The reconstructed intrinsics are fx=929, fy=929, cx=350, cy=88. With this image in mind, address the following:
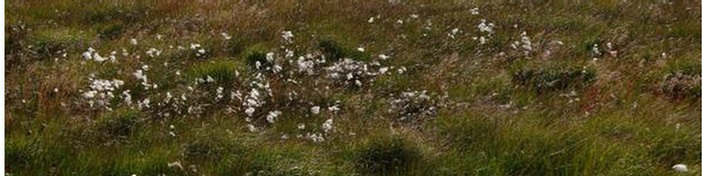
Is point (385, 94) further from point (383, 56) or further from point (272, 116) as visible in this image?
point (272, 116)

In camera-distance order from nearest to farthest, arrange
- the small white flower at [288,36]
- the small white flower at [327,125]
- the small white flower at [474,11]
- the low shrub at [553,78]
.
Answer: the small white flower at [327,125]
the low shrub at [553,78]
the small white flower at [288,36]
the small white flower at [474,11]

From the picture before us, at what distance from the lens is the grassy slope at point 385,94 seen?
6227 mm

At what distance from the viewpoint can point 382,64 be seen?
9.30 m

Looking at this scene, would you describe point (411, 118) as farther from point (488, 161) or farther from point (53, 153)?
point (53, 153)

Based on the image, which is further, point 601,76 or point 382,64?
point 382,64

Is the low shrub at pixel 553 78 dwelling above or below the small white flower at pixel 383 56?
below

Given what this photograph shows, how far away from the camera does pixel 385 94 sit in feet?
27.2

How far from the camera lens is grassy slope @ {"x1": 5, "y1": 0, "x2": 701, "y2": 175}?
623cm

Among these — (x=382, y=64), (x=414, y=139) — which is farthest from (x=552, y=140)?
(x=382, y=64)

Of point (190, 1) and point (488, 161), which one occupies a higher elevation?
point (190, 1)

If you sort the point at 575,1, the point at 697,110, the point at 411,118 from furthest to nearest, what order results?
1. the point at 575,1
2. the point at 697,110
3. the point at 411,118

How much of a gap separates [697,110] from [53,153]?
5388 mm

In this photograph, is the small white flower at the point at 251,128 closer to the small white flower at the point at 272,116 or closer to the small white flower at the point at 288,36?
the small white flower at the point at 272,116

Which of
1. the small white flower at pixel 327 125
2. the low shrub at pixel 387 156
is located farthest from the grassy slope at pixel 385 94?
the small white flower at pixel 327 125
